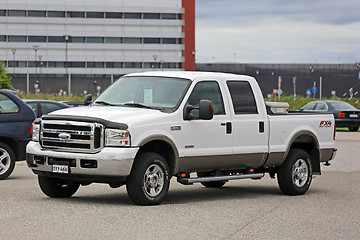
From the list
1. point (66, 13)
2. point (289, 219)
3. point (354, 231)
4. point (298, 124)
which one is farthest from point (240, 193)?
point (66, 13)

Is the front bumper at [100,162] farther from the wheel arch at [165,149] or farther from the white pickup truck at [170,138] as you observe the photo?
the wheel arch at [165,149]

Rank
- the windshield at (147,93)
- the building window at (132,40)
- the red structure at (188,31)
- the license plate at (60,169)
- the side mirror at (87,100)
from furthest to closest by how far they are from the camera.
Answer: the building window at (132,40)
the red structure at (188,31)
the side mirror at (87,100)
the windshield at (147,93)
the license plate at (60,169)

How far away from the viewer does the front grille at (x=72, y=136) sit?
10492 mm

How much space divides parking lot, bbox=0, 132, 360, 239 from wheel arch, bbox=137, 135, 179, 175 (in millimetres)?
580

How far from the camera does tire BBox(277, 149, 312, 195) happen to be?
1291cm

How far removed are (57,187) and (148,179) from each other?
1.66 meters

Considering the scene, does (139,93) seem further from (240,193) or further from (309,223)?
(309,223)

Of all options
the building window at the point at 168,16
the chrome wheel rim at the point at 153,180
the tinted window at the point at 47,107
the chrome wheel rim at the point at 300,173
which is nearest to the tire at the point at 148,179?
the chrome wheel rim at the point at 153,180

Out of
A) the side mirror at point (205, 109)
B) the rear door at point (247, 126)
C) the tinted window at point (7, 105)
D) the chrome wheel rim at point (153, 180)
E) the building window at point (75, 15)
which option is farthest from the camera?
the building window at point (75, 15)

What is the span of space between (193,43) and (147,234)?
390ft

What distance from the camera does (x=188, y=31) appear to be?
12519cm

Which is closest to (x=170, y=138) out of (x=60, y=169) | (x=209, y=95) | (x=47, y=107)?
(x=209, y=95)

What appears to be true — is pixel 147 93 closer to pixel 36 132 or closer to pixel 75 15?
pixel 36 132

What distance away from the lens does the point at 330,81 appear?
5079 inches
